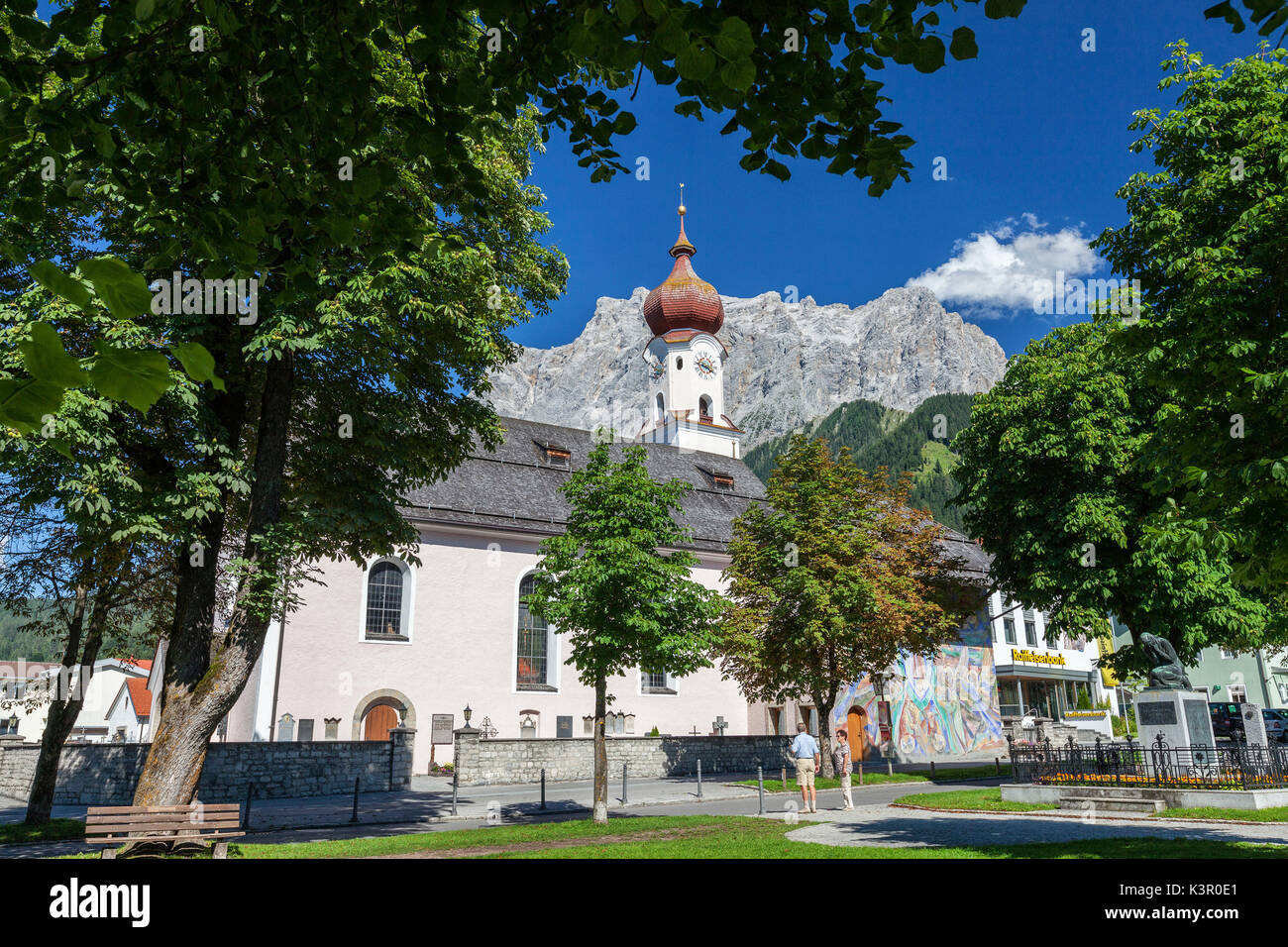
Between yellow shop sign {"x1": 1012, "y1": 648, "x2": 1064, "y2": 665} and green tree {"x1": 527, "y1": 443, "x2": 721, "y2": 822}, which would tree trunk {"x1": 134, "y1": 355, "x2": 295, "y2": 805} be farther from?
yellow shop sign {"x1": 1012, "y1": 648, "x2": 1064, "y2": 665}

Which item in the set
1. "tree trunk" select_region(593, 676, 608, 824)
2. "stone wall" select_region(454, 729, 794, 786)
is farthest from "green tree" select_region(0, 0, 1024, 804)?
"stone wall" select_region(454, 729, 794, 786)

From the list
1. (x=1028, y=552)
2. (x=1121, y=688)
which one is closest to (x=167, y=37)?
(x=1028, y=552)

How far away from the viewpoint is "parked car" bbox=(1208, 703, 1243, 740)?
33.8 meters

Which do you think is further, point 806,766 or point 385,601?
point 385,601

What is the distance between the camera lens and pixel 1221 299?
464 inches

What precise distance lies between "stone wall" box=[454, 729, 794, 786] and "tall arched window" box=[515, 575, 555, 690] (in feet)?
20.0

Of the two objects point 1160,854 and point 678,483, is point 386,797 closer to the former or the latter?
point 678,483

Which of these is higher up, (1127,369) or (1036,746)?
(1127,369)

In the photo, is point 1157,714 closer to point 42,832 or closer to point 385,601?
point 42,832

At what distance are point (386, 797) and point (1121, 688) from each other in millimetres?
47902

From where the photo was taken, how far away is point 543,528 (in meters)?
36.2

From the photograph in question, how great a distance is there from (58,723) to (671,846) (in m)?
13.8

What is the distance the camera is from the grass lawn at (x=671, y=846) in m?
10.5

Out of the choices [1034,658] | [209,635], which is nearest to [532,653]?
[209,635]
